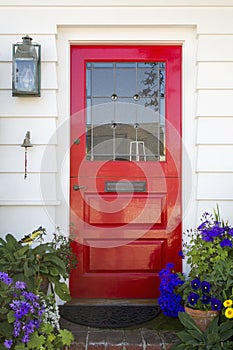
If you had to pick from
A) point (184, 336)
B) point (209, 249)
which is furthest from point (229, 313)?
point (209, 249)

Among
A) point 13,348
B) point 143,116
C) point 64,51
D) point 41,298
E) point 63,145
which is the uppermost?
point 64,51

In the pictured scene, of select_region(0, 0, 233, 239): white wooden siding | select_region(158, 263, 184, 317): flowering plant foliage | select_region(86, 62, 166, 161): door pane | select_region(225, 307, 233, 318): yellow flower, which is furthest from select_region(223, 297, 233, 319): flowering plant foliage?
select_region(86, 62, 166, 161): door pane

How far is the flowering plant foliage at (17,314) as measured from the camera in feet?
7.79

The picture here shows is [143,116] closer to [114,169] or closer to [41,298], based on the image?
[114,169]

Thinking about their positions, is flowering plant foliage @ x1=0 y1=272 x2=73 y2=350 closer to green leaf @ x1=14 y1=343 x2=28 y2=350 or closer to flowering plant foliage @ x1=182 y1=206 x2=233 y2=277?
green leaf @ x1=14 y1=343 x2=28 y2=350

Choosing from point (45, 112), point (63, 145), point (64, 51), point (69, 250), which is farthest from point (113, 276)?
point (64, 51)

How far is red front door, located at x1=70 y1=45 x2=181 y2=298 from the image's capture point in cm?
358

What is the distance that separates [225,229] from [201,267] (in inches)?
A: 13.3

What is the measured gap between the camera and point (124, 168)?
358 cm

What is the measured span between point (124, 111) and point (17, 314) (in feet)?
6.03

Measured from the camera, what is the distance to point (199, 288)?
112 inches

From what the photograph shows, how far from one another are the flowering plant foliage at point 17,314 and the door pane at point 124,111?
1.39 metres

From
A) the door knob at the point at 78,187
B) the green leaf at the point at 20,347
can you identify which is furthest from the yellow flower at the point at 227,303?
the door knob at the point at 78,187

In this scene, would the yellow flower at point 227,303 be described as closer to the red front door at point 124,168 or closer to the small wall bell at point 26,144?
the red front door at point 124,168
